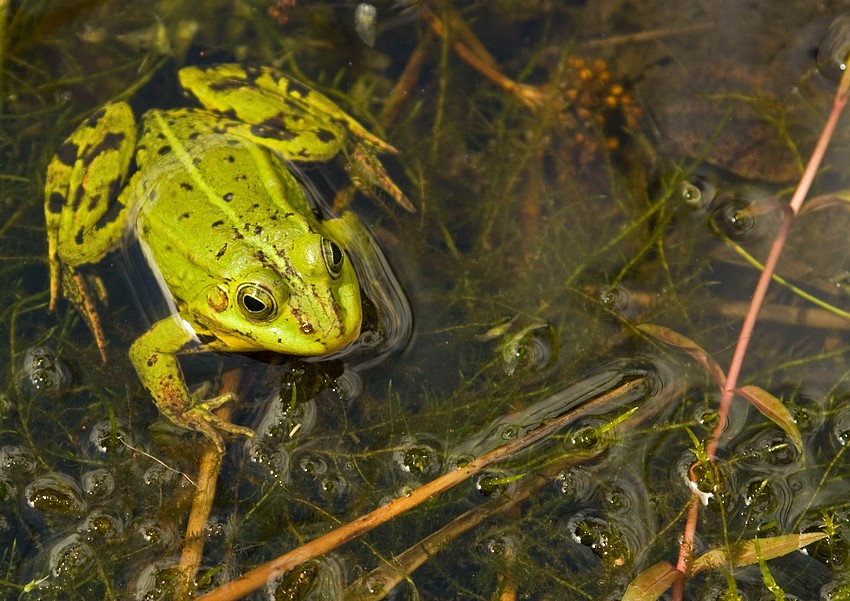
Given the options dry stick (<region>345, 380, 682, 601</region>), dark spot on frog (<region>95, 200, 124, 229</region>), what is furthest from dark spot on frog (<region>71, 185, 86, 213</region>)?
dry stick (<region>345, 380, 682, 601</region>)

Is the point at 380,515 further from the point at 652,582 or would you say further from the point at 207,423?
the point at 652,582

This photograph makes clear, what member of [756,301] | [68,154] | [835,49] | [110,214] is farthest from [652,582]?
[68,154]

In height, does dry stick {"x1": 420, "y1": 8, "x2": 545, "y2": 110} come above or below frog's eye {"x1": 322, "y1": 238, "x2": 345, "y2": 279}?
above

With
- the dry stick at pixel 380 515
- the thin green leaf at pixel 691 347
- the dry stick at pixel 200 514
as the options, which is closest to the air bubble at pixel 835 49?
the thin green leaf at pixel 691 347

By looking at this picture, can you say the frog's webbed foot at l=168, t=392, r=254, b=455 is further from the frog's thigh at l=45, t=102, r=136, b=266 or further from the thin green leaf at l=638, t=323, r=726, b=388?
the thin green leaf at l=638, t=323, r=726, b=388

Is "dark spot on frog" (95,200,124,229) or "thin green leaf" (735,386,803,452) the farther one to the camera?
"dark spot on frog" (95,200,124,229)

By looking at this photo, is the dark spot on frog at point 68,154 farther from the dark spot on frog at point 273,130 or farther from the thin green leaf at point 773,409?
the thin green leaf at point 773,409

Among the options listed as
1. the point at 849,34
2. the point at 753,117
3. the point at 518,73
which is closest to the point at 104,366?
the point at 518,73
